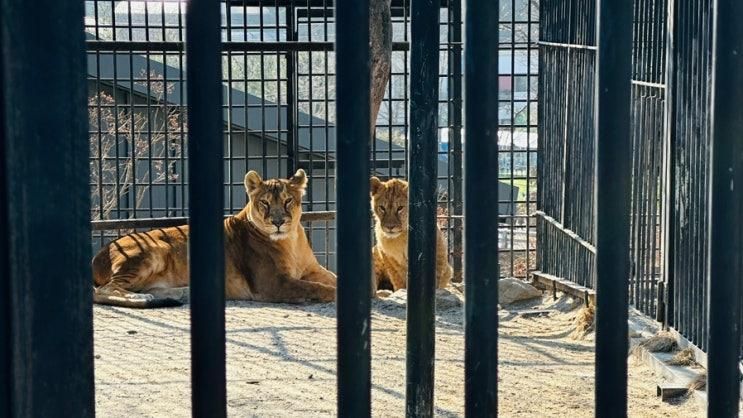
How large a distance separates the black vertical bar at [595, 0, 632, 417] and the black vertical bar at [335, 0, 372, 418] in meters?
0.29

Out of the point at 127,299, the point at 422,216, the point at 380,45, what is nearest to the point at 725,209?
the point at 422,216

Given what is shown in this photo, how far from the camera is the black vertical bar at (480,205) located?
1426 mm

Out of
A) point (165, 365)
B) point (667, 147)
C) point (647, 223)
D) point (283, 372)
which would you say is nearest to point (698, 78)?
point (667, 147)

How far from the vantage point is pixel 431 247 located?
169cm

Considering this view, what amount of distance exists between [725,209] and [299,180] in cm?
819

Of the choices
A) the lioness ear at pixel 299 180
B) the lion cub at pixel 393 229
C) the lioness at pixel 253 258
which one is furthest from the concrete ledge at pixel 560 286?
the lioness ear at pixel 299 180

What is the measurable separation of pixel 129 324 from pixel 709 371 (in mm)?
6598

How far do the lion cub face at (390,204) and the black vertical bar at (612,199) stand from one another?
8120 millimetres

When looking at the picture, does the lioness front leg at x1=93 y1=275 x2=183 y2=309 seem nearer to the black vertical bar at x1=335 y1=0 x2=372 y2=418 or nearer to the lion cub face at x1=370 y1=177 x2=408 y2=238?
the lion cub face at x1=370 y1=177 x2=408 y2=238

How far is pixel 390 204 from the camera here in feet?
31.6

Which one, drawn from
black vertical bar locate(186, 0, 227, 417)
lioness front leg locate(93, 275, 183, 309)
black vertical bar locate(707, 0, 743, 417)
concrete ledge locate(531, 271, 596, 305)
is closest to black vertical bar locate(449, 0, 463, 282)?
concrete ledge locate(531, 271, 596, 305)

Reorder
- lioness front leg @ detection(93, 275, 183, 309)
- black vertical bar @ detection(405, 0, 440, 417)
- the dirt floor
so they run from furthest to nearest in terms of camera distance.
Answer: lioness front leg @ detection(93, 275, 183, 309) → the dirt floor → black vertical bar @ detection(405, 0, 440, 417)

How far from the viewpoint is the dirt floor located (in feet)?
16.5

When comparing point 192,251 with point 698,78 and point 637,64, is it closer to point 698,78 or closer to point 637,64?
point 698,78
